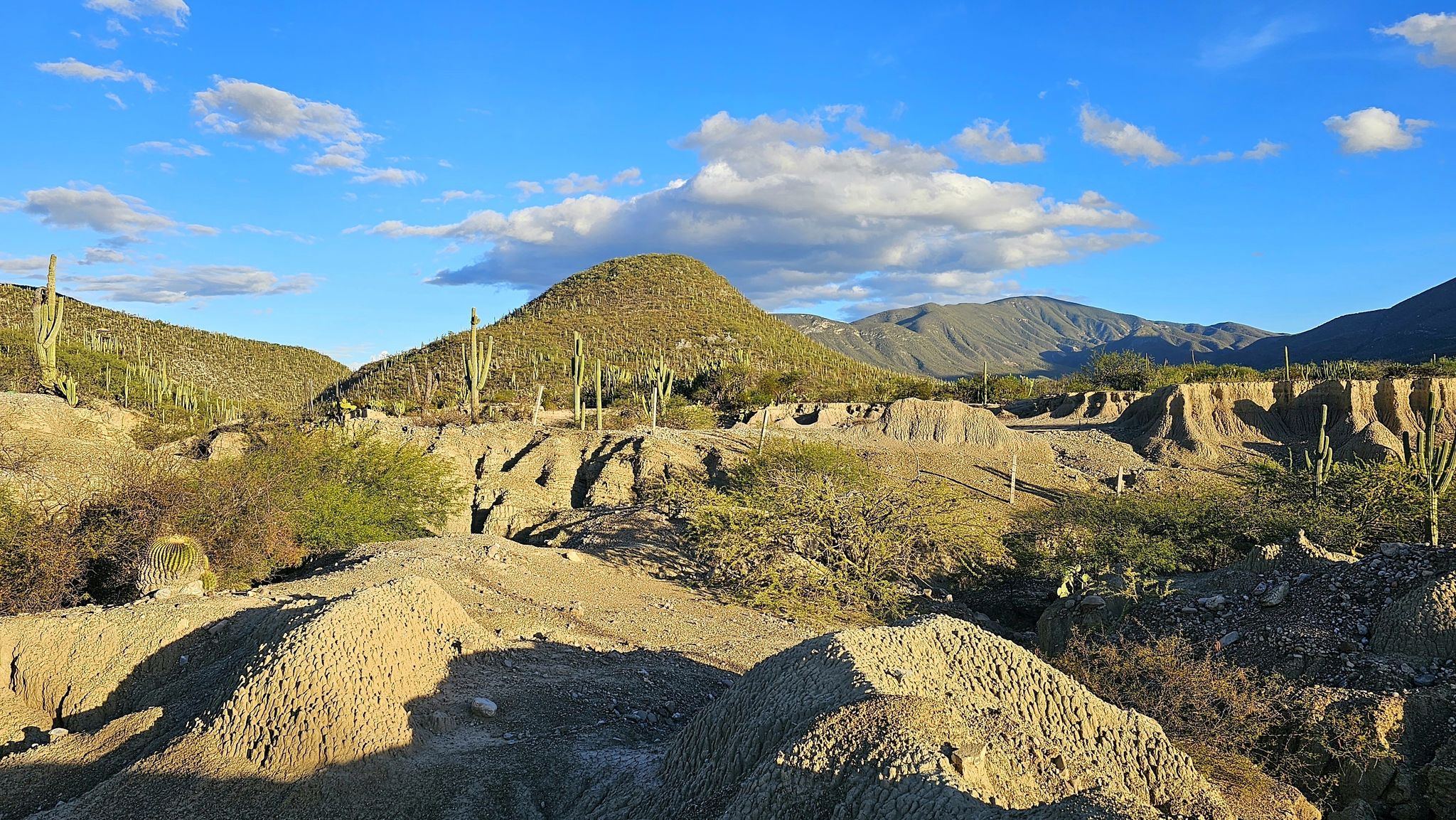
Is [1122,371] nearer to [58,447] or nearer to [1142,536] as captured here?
[1142,536]

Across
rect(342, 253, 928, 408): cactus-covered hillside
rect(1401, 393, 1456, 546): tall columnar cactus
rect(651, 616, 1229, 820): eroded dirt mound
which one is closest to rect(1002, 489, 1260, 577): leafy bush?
rect(1401, 393, 1456, 546): tall columnar cactus

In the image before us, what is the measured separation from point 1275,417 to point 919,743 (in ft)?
125

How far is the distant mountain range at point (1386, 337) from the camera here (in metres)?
131

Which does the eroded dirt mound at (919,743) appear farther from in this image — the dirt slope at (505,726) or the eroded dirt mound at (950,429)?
the eroded dirt mound at (950,429)

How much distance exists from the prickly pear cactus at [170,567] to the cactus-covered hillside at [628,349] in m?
31.4

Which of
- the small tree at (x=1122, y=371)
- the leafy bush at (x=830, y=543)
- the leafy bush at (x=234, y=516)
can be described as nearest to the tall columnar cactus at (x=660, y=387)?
the leafy bush at (x=234, y=516)

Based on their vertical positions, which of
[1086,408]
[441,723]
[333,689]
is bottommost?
[441,723]

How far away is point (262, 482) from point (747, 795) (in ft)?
45.1

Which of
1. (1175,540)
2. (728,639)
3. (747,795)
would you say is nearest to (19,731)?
(747,795)

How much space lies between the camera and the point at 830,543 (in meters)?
15.6

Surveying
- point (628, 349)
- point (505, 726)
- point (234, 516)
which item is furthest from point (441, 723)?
point (628, 349)

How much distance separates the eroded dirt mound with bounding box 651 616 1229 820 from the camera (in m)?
3.78

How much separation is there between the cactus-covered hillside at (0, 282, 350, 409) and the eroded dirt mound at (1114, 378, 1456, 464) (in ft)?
149

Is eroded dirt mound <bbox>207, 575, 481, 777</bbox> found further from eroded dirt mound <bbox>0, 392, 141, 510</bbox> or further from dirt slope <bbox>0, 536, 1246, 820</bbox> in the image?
eroded dirt mound <bbox>0, 392, 141, 510</bbox>
